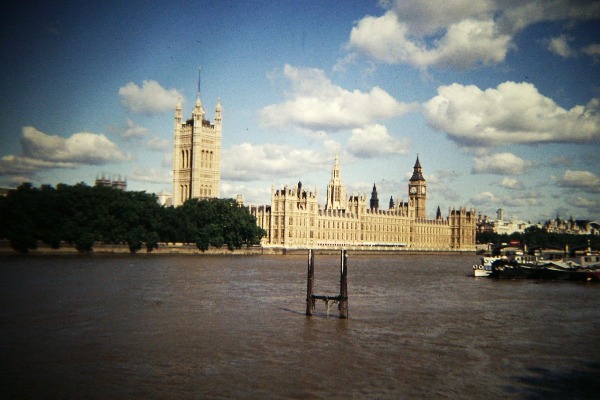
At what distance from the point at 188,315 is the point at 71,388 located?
10.5m

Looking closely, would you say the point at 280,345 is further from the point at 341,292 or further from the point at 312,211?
the point at 312,211

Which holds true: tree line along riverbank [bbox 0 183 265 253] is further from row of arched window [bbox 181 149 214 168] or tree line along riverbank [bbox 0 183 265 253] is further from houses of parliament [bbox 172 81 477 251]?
row of arched window [bbox 181 149 214 168]

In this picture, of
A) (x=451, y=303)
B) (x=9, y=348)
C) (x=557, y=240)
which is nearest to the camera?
(x=9, y=348)

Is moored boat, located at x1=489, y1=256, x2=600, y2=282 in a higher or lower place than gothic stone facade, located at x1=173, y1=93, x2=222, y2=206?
lower

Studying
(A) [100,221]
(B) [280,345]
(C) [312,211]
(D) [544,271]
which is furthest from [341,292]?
(C) [312,211]

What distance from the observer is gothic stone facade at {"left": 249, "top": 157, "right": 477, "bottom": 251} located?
119000mm

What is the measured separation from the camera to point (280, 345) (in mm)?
20156

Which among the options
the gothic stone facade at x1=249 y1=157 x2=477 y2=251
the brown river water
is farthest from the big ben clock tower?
the brown river water

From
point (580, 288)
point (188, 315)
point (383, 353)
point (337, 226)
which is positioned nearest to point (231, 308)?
point (188, 315)

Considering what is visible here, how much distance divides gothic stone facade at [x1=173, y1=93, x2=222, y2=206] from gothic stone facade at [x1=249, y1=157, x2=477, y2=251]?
1905cm

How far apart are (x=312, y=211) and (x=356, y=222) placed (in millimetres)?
18036

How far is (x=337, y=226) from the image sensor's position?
13262cm

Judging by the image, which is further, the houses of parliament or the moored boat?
the houses of parliament

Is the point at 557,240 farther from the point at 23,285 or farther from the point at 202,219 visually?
the point at 23,285
